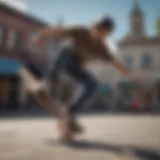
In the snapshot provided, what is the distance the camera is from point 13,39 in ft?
54.6

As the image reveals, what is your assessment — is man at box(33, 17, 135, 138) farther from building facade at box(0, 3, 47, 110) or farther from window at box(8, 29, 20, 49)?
window at box(8, 29, 20, 49)

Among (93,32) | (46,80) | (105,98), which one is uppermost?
(93,32)

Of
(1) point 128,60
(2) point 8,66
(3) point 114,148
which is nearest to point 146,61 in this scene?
(1) point 128,60

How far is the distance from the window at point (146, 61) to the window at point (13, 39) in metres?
10.1

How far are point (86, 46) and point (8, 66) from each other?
509 inches

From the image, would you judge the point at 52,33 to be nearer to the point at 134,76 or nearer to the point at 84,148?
the point at 134,76

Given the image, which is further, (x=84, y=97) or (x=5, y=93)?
(x=5, y=93)

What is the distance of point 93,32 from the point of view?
132 inches

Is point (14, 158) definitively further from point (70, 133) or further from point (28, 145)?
point (70, 133)

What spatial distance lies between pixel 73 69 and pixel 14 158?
1.29m

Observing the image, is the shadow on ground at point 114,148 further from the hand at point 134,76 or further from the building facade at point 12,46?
the building facade at point 12,46

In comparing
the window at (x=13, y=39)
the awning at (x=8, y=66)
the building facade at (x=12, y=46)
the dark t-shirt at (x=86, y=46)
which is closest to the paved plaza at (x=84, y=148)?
the dark t-shirt at (x=86, y=46)

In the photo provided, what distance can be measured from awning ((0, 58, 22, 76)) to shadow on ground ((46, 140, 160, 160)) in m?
12.8

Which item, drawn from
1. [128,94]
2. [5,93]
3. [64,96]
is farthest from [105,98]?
[64,96]
